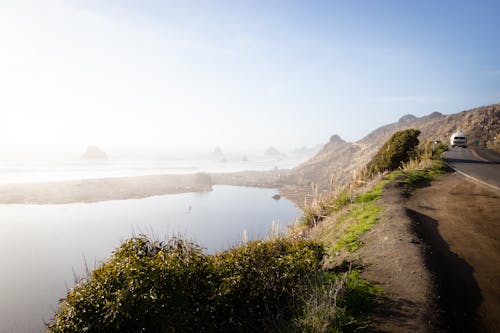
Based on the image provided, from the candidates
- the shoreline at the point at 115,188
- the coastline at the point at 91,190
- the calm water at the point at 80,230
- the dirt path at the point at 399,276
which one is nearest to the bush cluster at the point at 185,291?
the dirt path at the point at 399,276

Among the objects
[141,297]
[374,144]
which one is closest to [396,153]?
[141,297]

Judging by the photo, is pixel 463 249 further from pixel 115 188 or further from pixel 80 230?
pixel 115 188

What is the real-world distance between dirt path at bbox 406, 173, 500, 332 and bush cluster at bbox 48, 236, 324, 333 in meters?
2.57

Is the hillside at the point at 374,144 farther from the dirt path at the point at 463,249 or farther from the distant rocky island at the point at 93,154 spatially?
the distant rocky island at the point at 93,154

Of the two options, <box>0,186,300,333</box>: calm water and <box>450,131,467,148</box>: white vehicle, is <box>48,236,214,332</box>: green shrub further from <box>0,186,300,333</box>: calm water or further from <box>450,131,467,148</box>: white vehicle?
<box>450,131,467,148</box>: white vehicle

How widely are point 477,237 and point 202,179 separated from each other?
77045mm

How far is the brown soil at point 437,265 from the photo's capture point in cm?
445

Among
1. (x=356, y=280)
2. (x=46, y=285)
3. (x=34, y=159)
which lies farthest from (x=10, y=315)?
(x=34, y=159)

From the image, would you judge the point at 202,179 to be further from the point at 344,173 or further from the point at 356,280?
the point at 356,280

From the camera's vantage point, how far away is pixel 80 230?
38906mm

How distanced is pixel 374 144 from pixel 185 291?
263ft

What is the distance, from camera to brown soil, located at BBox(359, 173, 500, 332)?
14.6 ft

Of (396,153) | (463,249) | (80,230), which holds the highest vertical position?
(396,153)

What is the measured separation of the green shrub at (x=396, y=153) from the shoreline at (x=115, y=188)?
24519 mm
